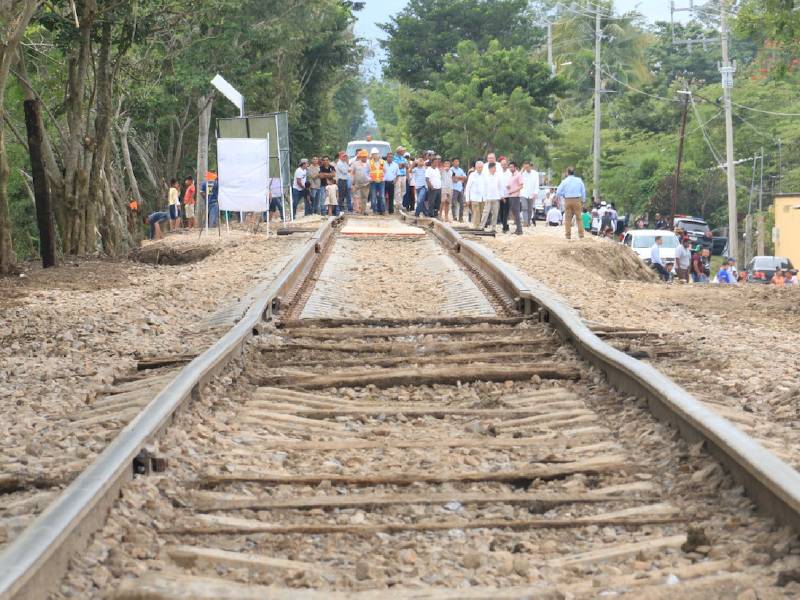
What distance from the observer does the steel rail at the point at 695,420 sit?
4.46m

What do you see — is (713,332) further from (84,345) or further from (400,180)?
(400,180)

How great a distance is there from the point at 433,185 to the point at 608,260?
8956mm

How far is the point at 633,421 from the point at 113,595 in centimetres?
338

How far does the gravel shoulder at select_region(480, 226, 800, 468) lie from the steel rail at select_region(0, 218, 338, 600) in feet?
Answer: 9.27

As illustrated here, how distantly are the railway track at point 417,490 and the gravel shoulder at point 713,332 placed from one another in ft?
1.97

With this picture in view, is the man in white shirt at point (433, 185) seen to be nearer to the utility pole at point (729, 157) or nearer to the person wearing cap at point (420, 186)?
the person wearing cap at point (420, 186)

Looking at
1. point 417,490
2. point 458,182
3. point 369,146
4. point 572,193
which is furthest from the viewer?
point 369,146

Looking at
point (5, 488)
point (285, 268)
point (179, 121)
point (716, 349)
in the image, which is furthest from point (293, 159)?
point (5, 488)

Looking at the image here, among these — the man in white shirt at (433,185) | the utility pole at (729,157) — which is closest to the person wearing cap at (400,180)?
the man in white shirt at (433,185)

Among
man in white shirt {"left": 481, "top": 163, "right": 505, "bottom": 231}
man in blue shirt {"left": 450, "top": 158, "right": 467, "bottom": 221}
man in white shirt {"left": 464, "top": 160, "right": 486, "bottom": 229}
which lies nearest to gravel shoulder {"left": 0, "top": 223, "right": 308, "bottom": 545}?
man in white shirt {"left": 481, "top": 163, "right": 505, "bottom": 231}

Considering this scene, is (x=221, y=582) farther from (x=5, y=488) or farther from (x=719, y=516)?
(x=719, y=516)

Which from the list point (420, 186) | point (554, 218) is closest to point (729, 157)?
point (554, 218)

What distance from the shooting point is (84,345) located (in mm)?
9742

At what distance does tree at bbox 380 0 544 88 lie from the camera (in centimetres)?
7125
